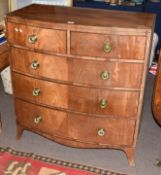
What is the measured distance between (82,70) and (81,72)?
0.01m

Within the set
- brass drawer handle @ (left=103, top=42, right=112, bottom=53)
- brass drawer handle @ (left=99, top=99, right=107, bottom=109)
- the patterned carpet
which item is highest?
brass drawer handle @ (left=103, top=42, right=112, bottom=53)

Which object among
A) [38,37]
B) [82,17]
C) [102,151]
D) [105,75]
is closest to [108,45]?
[105,75]

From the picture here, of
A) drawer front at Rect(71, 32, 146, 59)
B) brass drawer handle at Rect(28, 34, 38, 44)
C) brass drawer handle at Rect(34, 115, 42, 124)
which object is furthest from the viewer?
brass drawer handle at Rect(34, 115, 42, 124)

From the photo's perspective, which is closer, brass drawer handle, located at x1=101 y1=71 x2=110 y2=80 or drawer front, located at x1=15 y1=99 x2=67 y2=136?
brass drawer handle, located at x1=101 y1=71 x2=110 y2=80

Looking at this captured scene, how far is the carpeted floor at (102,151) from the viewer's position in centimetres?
195

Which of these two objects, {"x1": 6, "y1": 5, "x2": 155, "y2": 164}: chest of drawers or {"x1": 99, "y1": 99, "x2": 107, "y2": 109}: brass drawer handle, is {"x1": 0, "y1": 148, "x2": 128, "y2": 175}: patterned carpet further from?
{"x1": 99, "y1": 99, "x2": 107, "y2": 109}: brass drawer handle

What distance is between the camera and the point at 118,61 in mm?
1596

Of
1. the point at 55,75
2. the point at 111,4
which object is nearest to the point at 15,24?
the point at 55,75

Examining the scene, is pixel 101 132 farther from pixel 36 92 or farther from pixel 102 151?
pixel 36 92

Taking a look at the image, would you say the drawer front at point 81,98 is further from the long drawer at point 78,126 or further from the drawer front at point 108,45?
the drawer front at point 108,45

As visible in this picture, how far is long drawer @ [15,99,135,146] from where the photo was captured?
181 cm

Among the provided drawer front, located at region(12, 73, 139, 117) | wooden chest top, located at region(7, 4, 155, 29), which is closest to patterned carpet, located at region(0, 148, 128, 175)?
drawer front, located at region(12, 73, 139, 117)

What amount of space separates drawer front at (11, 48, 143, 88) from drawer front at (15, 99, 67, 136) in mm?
259

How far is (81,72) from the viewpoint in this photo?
167cm
